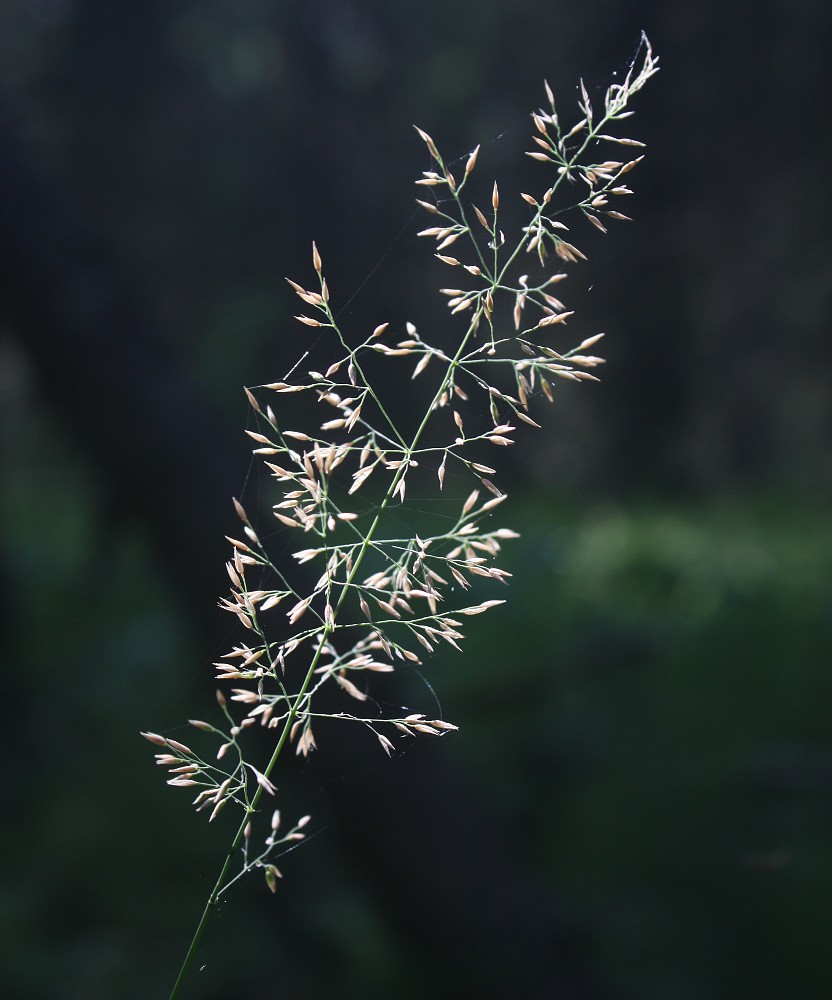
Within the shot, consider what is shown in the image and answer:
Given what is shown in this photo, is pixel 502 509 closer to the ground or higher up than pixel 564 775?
closer to the ground

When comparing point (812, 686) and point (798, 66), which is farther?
point (798, 66)

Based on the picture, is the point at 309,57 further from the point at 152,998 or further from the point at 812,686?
the point at 152,998

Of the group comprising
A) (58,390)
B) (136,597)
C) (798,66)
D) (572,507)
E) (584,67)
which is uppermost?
(58,390)

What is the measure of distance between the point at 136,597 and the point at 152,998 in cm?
269

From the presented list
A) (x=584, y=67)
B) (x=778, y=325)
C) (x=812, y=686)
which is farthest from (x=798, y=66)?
(x=812, y=686)

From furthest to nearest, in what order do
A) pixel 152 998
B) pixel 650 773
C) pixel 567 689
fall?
pixel 567 689 → pixel 650 773 → pixel 152 998

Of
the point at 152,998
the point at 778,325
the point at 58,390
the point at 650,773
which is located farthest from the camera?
the point at 778,325

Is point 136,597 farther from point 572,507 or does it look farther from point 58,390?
point 572,507

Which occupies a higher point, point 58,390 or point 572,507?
point 58,390

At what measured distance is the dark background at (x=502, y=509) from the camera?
2787mm

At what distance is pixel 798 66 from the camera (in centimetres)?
695

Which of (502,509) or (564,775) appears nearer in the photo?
(564,775)

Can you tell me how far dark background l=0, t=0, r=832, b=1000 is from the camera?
2.79m

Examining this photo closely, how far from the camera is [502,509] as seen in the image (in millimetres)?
6805
